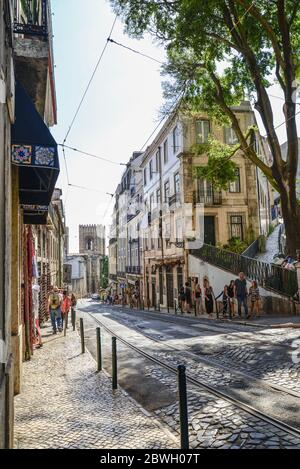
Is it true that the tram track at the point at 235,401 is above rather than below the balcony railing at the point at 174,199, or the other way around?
below

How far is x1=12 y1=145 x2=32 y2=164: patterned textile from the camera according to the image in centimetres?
597

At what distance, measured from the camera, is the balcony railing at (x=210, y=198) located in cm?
2764

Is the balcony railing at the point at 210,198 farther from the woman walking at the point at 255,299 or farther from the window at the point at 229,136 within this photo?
the woman walking at the point at 255,299

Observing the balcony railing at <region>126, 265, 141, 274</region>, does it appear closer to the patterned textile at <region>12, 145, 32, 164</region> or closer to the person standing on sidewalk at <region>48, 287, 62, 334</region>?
the person standing on sidewalk at <region>48, 287, 62, 334</region>

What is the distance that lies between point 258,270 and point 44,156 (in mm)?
14309

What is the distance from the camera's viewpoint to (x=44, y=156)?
6.30 meters

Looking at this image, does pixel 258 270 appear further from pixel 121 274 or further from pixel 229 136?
pixel 121 274

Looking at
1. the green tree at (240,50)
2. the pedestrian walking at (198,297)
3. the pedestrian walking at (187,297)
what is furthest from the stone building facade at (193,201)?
the green tree at (240,50)

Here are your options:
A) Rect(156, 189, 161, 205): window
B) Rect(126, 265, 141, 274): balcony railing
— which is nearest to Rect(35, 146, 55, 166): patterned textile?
Rect(156, 189, 161, 205): window

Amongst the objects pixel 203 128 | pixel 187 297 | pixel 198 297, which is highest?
pixel 203 128

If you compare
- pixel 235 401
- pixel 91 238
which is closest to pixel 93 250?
pixel 91 238

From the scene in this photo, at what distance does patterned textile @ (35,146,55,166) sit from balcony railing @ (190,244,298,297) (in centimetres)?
1224

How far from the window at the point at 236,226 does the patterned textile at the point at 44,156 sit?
901 inches

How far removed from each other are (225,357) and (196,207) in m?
19.0
